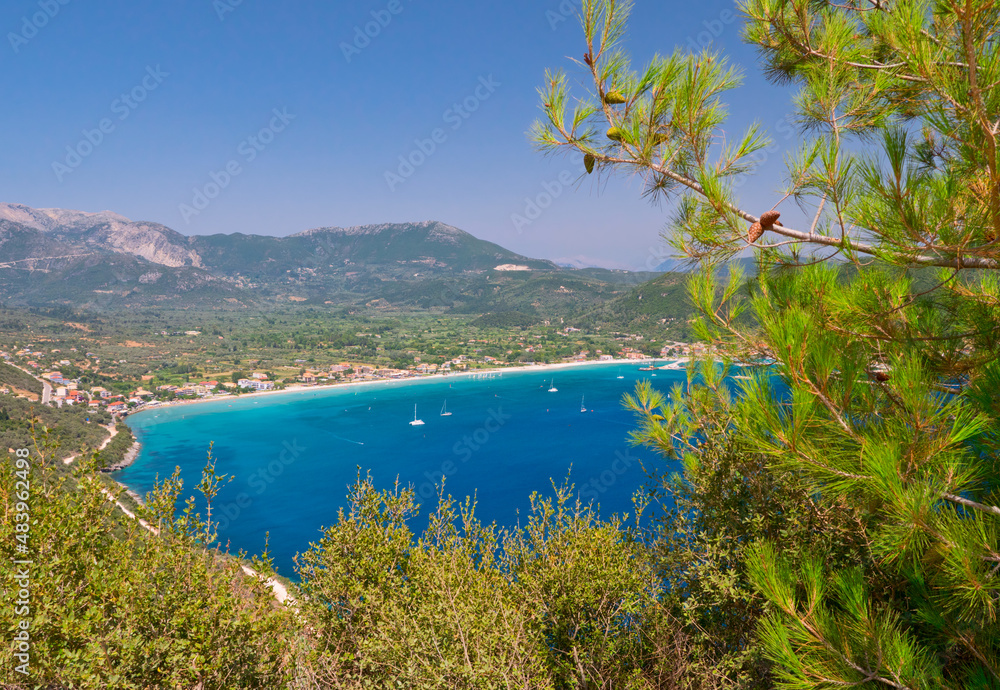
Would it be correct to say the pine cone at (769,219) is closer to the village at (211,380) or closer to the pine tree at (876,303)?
the pine tree at (876,303)

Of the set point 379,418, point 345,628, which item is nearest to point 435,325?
point 379,418

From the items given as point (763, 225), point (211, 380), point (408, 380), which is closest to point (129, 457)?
point (211, 380)

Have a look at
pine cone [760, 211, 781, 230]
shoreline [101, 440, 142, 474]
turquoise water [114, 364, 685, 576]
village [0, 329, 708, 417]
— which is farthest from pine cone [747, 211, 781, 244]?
shoreline [101, 440, 142, 474]

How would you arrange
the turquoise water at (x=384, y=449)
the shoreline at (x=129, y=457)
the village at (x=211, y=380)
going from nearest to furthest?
the turquoise water at (x=384, y=449), the shoreline at (x=129, y=457), the village at (x=211, y=380)

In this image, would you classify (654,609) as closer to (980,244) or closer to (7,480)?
(980,244)

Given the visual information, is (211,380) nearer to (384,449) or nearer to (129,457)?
(129,457)

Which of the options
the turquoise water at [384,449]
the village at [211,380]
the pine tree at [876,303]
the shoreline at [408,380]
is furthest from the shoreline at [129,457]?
the pine tree at [876,303]

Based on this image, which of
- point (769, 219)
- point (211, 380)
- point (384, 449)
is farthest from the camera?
point (211, 380)
